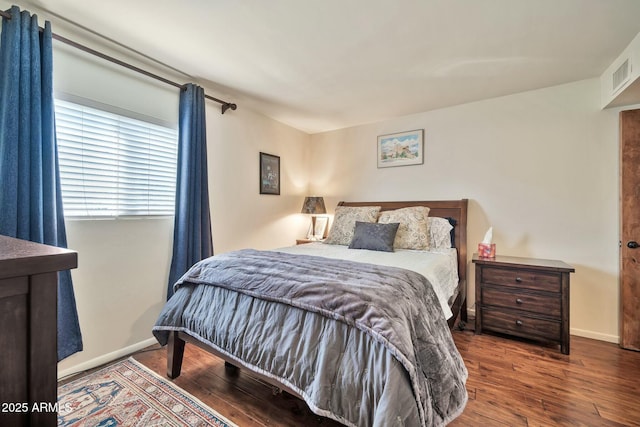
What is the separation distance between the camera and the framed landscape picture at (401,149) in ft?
11.2

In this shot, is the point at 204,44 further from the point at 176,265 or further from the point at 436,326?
the point at 436,326

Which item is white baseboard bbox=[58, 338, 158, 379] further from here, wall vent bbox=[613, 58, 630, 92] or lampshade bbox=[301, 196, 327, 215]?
wall vent bbox=[613, 58, 630, 92]

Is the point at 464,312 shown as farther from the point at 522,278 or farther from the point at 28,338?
the point at 28,338

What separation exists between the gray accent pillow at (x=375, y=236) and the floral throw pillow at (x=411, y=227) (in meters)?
0.12

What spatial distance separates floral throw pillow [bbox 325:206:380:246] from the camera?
3168 mm

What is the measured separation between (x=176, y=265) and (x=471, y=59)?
9.92ft

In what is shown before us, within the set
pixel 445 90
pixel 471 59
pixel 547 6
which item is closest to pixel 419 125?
pixel 445 90

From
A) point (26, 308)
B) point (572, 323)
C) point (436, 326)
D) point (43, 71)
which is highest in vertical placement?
point (43, 71)

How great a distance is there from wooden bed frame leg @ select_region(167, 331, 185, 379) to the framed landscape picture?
2.92 metres

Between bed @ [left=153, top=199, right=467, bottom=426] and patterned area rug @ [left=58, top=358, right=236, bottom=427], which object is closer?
bed @ [left=153, top=199, right=467, bottom=426]

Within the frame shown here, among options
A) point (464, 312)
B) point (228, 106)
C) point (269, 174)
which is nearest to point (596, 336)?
point (464, 312)

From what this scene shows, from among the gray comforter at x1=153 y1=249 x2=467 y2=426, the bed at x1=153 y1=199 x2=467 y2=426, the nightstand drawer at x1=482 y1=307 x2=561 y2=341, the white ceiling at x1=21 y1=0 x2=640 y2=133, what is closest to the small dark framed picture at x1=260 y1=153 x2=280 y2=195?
the white ceiling at x1=21 y1=0 x2=640 y2=133

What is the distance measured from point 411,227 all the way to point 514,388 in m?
1.50

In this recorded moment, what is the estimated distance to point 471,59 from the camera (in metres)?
2.24
